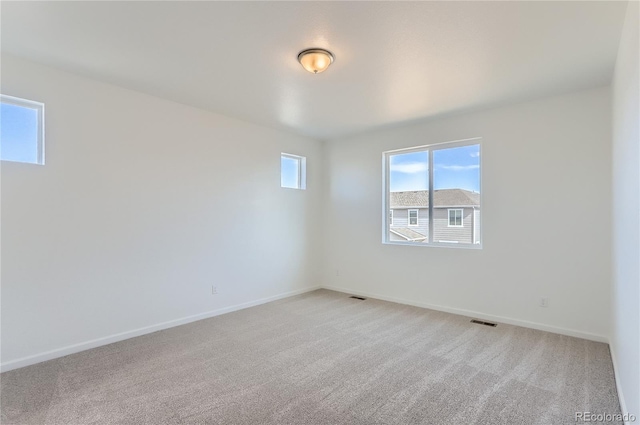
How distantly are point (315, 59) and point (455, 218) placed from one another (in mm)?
2930

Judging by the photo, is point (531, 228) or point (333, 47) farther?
point (531, 228)

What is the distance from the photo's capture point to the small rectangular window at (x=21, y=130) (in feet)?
8.84

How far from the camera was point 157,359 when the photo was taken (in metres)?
2.83

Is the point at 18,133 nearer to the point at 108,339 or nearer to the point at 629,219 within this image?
the point at 108,339

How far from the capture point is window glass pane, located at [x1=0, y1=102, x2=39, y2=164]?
2.69m

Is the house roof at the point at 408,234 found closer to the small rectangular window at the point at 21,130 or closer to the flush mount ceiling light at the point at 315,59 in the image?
the flush mount ceiling light at the point at 315,59

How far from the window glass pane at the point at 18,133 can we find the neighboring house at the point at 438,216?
4413mm

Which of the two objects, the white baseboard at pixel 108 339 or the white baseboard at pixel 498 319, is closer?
the white baseboard at pixel 108 339

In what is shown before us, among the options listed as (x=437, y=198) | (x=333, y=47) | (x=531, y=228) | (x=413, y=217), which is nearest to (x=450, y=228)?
(x=437, y=198)

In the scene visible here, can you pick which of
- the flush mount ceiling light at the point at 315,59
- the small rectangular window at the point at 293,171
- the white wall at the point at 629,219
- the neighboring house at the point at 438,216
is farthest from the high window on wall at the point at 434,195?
the flush mount ceiling light at the point at 315,59

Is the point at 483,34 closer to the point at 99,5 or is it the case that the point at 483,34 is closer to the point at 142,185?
the point at 99,5

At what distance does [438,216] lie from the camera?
4.47 m

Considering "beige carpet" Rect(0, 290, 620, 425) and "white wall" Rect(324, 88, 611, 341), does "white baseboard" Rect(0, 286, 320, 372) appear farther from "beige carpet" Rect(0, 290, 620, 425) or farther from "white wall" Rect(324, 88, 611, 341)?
"white wall" Rect(324, 88, 611, 341)

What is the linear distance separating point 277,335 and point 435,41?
3200 millimetres
